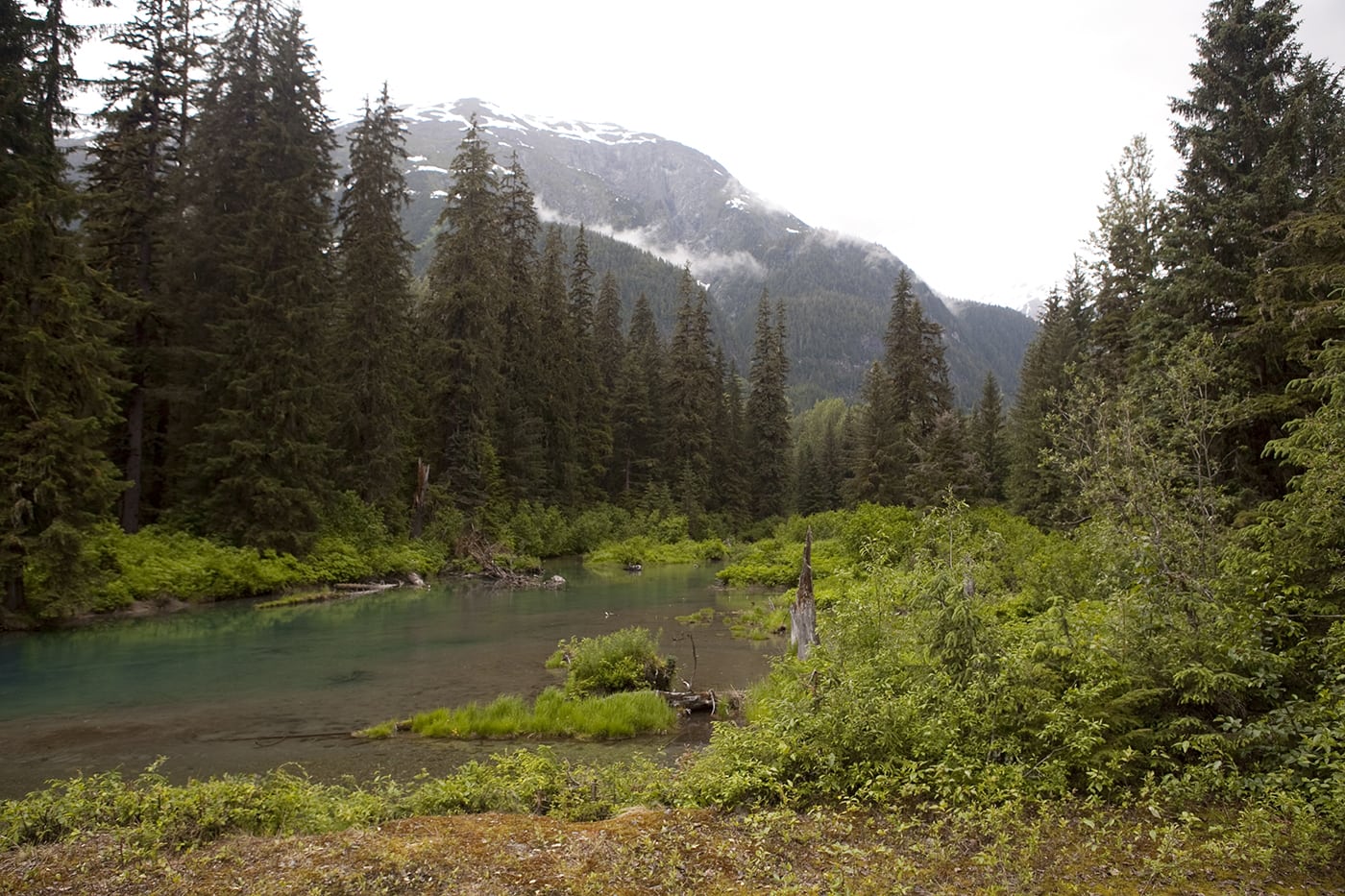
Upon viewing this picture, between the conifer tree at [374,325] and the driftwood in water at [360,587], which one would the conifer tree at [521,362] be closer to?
the conifer tree at [374,325]

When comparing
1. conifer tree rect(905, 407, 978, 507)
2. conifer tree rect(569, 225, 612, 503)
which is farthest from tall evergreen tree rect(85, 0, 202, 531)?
conifer tree rect(905, 407, 978, 507)

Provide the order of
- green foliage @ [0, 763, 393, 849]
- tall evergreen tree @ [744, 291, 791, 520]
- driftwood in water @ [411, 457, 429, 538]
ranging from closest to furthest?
green foliage @ [0, 763, 393, 849]
driftwood in water @ [411, 457, 429, 538]
tall evergreen tree @ [744, 291, 791, 520]

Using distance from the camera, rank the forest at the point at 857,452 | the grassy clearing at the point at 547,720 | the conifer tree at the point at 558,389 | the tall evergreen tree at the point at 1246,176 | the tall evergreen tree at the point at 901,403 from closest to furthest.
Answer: the forest at the point at 857,452
the grassy clearing at the point at 547,720
the tall evergreen tree at the point at 1246,176
the tall evergreen tree at the point at 901,403
the conifer tree at the point at 558,389

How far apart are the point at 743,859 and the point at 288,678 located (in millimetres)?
11833

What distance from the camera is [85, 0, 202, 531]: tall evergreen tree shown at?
25109 millimetres

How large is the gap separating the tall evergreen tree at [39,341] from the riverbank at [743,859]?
1501 cm

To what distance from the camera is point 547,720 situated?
11156 millimetres

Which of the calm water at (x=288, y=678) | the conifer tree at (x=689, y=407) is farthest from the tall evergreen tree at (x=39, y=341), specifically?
the conifer tree at (x=689, y=407)

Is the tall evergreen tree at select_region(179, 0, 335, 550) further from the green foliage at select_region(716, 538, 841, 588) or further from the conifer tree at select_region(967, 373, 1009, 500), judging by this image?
the conifer tree at select_region(967, 373, 1009, 500)

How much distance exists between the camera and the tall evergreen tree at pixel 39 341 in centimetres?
1650

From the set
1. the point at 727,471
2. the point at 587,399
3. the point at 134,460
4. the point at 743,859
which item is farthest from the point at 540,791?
the point at 727,471

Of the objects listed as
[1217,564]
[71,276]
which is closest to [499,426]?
[71,276]

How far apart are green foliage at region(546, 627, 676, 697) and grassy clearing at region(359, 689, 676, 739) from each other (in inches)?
46.2

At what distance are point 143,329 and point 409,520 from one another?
12.9 meters
